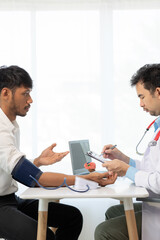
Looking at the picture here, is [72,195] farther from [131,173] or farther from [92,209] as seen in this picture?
[92,209]

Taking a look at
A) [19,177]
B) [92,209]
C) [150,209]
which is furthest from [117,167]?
[92,209]

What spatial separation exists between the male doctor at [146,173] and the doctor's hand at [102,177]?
0.11 ft

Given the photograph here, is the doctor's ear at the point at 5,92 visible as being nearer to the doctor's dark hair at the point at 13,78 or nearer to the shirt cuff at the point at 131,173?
the doctor's dark hair at the point at 13,78

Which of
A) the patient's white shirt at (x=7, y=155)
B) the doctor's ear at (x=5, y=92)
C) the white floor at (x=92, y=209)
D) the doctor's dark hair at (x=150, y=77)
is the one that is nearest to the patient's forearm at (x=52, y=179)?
the patient's white shirt at (x=7, y=155)

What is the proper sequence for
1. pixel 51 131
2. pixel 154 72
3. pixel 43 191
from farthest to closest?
pixel 51 131
pixel 154 72
pixel 43 191

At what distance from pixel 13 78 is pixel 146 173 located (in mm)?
814

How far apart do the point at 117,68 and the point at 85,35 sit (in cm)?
49

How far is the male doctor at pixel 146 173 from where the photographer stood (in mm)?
1490

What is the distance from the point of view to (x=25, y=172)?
55.1 inches

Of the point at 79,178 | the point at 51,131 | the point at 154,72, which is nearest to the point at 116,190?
the point at 79,178

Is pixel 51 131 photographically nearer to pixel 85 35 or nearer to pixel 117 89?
pixel 117 89

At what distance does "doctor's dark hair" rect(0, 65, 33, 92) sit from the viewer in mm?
1654

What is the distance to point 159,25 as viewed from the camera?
11.3 feet

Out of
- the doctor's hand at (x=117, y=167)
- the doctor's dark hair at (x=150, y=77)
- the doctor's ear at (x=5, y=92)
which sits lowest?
the doctor's hand at (x=117, y=167)
